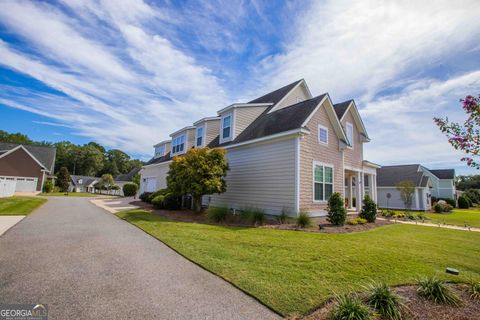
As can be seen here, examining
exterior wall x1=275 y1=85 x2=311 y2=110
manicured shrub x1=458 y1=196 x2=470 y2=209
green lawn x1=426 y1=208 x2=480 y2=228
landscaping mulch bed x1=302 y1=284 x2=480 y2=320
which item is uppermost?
exterior wall x1=275 y1=85 x2=311 y2=110

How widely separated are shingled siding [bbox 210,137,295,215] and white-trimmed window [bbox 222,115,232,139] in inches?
52.1

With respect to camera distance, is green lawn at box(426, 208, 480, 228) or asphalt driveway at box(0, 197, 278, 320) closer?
asphalt driveway at box(0, 197, 278, 320)

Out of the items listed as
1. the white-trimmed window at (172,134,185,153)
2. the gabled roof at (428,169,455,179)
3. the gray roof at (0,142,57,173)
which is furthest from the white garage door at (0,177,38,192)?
the gabled roof at (428,169,455,179)

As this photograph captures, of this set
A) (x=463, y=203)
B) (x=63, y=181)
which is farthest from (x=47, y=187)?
(x=463, y=203)

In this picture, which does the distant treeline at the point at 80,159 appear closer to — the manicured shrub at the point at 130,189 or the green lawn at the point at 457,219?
the manicured shrub at the point at 130,189

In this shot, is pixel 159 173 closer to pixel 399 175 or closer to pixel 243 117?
pixel 243 117

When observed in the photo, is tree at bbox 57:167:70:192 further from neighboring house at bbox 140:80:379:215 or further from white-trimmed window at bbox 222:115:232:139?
white-trimmed window at bbox 222:115:232:139

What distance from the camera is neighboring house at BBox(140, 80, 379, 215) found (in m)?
11.0

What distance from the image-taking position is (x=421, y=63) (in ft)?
32.9

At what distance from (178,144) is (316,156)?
14095 millimetres

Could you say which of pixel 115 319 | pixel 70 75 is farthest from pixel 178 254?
pixel 70 75

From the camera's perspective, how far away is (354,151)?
16.4 meters

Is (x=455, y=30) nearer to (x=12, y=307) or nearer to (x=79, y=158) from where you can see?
(x=12, y=307)

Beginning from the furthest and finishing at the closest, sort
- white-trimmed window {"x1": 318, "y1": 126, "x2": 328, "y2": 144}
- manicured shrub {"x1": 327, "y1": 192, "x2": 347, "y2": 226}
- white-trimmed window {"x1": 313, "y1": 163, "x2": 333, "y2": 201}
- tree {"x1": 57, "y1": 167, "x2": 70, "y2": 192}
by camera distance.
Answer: tree {"x1": 57, "y1": 167, "x2": 70, "y2": 192}
white-trimmed window {"x1": 318, "y1": 126, "x2": 328, "y2": 144}
white-trimmed window {"x1": 313, "y1": 163, "x2": 333, "y2": 201}
manicured shrub {"x1": 327, "y1": 192, "x2": 347, "y2": 226}
